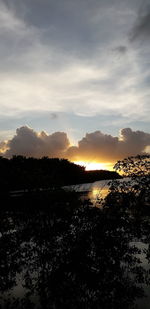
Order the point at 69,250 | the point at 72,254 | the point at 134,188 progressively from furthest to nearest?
the point at 134,188 → the point at 69,250 → the point at 72,254

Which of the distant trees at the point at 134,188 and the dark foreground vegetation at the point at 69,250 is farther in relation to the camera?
the distant trees at the point at 134,188

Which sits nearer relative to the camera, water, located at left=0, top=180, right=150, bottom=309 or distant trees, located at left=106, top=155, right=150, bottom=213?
water, located at left=0, top=180, right=150, bottom=309

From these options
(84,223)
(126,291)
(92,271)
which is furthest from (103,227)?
(126,291)

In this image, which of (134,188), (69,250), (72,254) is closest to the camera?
(72,254)

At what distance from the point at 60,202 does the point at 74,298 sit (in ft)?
19.9

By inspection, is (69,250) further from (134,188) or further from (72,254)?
(134,188)

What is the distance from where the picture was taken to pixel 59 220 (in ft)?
69.1

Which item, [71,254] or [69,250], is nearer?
[71,254]

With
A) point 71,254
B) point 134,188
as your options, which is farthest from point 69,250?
point 134,188

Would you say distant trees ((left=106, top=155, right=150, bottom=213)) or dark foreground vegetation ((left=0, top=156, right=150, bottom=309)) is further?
distant trees ((left=106, top=155, right=150, bottom=213))

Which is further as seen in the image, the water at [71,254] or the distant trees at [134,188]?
the distant trees at [134,188]

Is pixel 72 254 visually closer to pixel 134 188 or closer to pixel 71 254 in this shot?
pixel 71 254

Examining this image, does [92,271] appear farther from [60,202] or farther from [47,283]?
[60,202]

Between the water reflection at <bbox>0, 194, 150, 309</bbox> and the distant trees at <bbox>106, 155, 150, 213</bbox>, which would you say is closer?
the water reflection at <bbox>0, 194, 150, 309</bbox>
